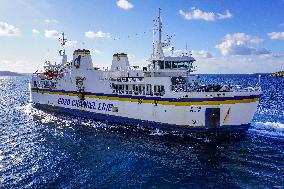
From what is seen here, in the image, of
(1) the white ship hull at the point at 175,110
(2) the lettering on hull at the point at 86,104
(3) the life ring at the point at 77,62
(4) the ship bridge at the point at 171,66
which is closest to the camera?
(1) the white ship hull at the point at 175,110

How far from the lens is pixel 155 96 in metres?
34.1

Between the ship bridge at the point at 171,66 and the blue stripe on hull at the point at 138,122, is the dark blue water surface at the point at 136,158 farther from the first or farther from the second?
the ship bridge at the point at 171,66

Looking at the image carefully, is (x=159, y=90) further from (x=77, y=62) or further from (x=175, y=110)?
(x=77, y=62)

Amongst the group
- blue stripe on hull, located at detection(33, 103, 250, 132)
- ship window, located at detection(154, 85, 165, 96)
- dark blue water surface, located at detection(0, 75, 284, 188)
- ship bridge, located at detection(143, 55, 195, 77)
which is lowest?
dark blue water surface, located at detection(0, 75, 284, 188)

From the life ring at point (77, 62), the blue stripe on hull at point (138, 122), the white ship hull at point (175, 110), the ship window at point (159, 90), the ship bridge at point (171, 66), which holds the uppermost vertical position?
the life ring at point (77, 62)

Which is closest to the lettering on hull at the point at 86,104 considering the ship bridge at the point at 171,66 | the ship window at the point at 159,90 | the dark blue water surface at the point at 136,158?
the dark blue water surface at the point at 136,158

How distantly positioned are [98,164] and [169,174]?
6.07 meters

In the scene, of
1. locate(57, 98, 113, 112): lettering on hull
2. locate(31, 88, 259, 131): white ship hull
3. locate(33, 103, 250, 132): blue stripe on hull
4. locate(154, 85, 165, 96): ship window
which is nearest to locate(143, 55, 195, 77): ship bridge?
locate(154, 85, 165, 96): ship window

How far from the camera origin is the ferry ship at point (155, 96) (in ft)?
102

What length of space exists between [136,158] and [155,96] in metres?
10.1

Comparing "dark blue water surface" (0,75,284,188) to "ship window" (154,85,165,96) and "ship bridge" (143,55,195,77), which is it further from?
"ship bridge" (143,55,195,77)

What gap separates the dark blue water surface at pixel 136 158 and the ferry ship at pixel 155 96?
1764mm

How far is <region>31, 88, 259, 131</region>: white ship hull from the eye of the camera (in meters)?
30.9

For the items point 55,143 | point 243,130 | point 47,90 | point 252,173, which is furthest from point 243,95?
point 47,90
